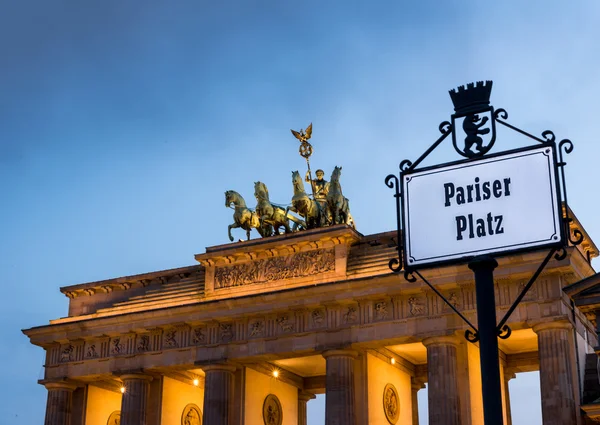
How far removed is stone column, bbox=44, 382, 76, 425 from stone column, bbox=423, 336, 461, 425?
65.9 feet

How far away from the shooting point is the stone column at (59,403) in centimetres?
5050

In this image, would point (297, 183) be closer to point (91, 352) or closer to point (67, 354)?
point (91, 352)

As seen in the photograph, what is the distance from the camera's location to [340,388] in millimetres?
43281

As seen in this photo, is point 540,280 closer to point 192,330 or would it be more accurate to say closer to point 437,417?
point 437,417

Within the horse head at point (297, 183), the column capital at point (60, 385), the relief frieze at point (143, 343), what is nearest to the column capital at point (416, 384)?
the horse head at point (297, 183)

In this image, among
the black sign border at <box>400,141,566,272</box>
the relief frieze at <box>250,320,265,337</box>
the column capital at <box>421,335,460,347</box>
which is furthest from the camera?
the relief frieze at <box>250,320,265,337</box>

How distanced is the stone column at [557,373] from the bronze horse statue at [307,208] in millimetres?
12443

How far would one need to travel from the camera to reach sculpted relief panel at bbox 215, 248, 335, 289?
151ft

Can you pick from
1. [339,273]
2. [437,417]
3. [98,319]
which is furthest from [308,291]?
[98,319]

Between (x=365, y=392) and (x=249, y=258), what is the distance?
8.91m

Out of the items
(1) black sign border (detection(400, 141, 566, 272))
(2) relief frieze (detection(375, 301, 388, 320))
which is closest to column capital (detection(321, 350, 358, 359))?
(2) relief frieze (detection(375, 301, 388, 320))

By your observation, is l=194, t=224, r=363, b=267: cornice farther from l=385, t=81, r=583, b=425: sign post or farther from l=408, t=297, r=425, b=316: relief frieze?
l=385, t=81, r=583, b=425: sign post

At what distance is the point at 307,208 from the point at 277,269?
331cm

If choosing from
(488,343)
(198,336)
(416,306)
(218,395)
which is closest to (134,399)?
(198,336)
